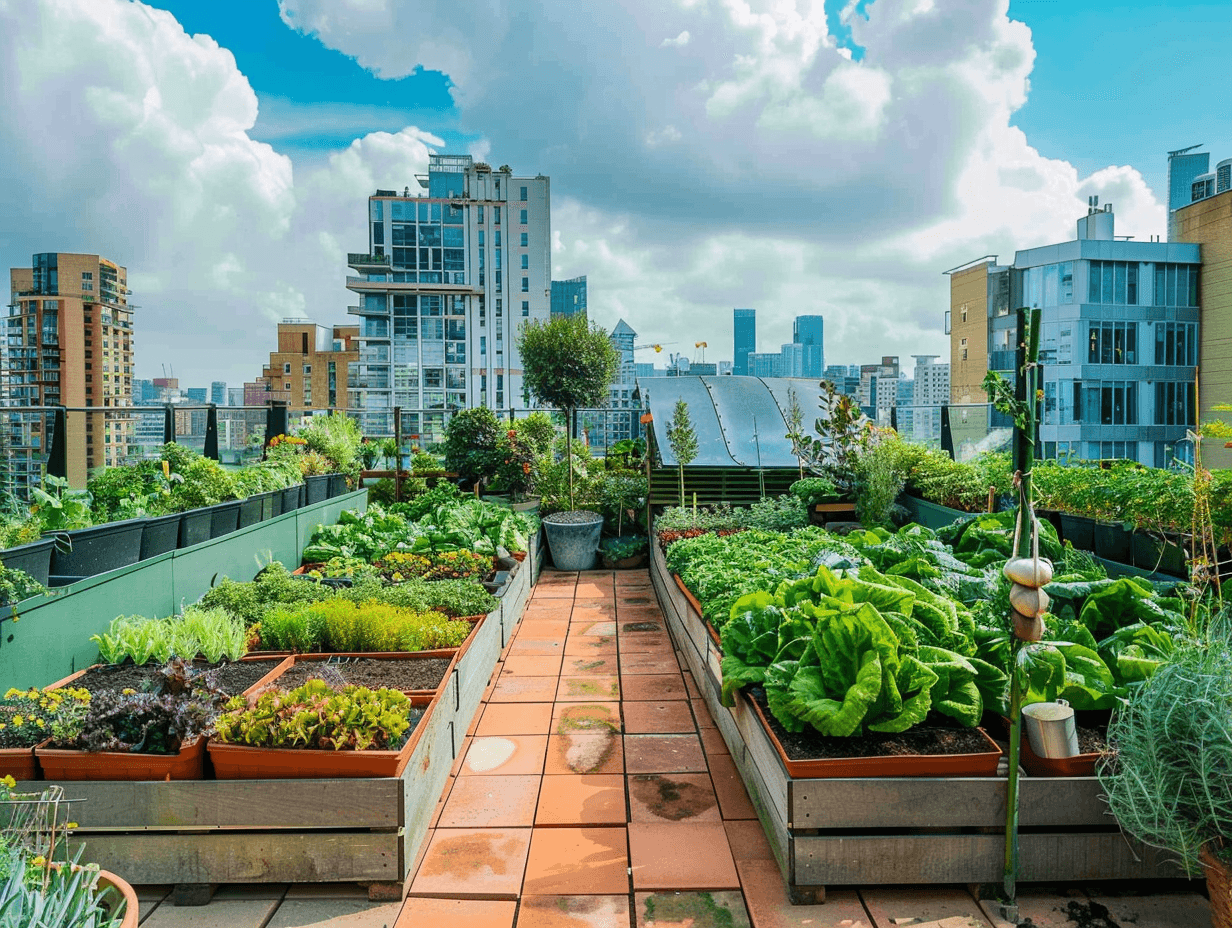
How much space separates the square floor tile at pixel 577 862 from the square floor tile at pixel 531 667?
1.78 metres

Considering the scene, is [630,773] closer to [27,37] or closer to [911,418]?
[27,37]

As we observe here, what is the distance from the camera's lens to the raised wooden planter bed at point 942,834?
2143 mm

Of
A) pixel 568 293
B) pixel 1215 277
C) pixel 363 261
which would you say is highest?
pixel 568 293

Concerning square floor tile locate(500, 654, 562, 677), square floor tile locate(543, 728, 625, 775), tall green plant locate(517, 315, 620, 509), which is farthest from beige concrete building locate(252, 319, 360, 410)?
square floor tile locate(543, 728, 625, 775)

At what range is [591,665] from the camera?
4531 millimetres

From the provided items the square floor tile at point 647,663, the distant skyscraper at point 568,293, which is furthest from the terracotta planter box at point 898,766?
the distant skyscraper at point 568,293

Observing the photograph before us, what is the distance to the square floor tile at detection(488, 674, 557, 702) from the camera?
13.0 feet

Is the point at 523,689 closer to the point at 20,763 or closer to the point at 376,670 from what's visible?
the point at 376,670

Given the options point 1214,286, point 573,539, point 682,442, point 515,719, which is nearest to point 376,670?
point 515,719

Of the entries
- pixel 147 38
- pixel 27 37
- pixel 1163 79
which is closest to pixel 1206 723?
pixel 27 37

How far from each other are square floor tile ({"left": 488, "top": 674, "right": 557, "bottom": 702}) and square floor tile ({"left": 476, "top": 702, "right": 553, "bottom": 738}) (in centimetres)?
8

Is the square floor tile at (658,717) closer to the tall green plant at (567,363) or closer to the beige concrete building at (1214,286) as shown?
the tall green plant at (567,363)

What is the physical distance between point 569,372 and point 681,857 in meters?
6.13

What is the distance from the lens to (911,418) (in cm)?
911
